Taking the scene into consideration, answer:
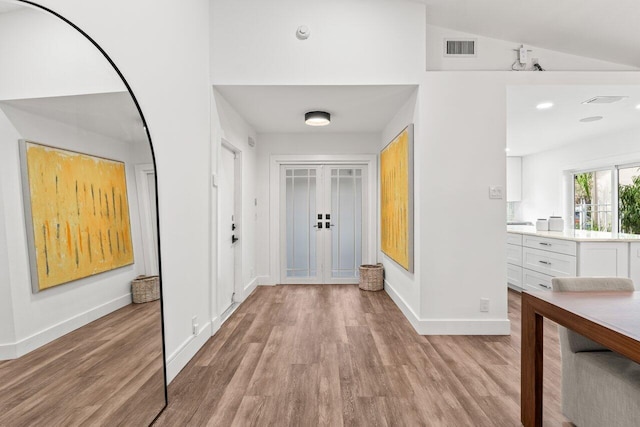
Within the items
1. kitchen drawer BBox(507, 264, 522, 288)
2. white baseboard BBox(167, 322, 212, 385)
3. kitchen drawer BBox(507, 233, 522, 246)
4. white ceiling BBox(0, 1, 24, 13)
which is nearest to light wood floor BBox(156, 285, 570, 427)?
white baseboard BBox(167, 322, 212, 385)

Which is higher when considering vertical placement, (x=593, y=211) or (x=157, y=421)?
(x=593, y=211)

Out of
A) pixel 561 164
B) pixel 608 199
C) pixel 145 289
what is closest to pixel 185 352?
pixel 145 289

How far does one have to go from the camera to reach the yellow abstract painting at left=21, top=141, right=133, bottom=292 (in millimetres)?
1074

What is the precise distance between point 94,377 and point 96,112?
1153 mm

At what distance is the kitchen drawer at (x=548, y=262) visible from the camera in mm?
3492

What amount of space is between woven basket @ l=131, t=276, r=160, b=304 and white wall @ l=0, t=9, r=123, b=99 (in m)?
0.94

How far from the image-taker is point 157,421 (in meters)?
1.74

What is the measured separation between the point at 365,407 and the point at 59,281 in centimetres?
167

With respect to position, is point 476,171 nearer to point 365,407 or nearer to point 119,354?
point 365,407

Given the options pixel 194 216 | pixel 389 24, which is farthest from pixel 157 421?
pixel 389 24

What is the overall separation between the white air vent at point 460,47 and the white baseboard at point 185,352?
11.6 ft

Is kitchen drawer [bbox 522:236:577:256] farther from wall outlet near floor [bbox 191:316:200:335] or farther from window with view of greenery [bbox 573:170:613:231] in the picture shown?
wall outlet near floor [bbox 191:316:200:335]

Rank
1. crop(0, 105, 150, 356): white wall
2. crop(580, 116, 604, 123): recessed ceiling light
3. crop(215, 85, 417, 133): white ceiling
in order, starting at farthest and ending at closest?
crop(580, 116, 604, 123): recessed ceiling light < crop(215, 85, 417, 133): white ceiling < crop(0, 105, 150, 356): white wall

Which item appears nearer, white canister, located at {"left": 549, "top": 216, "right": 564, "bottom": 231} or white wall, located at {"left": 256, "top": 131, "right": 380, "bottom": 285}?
white canister, located at {"left": 549, "top": 216, "right": 564, "bottom": 231}
